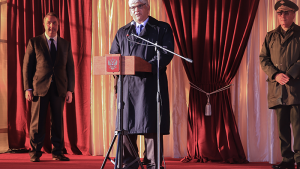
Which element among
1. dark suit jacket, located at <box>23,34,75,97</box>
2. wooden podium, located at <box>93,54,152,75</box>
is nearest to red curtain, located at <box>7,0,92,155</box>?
dark suit jacket, located at <box>23,34,75,97</box>

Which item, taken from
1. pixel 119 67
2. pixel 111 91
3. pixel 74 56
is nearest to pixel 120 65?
pixel 119 67

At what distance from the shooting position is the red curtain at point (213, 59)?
373cm

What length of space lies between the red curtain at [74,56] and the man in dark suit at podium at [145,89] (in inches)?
63.3

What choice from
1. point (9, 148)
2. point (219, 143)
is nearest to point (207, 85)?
point (219, 143)

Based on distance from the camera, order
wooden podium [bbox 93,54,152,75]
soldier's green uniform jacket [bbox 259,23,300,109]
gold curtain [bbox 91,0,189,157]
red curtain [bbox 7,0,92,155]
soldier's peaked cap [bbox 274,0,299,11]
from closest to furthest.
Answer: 1. wooden podium [bbox 93,54,152,75]
2. soldier's green uniform jacket [bbox 259,23,300,109]
3. soldier's peaked cap [bbox 274,0,299,11]
4. gold curtain [bbox 91,0,189,157]
5. red curtain [bbox 7,0,92,155]

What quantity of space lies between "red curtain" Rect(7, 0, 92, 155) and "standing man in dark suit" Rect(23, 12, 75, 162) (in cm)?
51

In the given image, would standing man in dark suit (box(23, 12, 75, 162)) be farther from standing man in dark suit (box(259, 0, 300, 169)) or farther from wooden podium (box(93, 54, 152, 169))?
standing man in dark suit (box(259, 0, 300, 169))

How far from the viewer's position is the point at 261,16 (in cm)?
386

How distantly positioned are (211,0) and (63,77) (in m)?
2.15

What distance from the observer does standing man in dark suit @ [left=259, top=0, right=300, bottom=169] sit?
10.4 ft

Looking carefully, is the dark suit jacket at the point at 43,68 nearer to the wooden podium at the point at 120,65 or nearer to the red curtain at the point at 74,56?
the red curtain at the point at 74,56

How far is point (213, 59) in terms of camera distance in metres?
3.86

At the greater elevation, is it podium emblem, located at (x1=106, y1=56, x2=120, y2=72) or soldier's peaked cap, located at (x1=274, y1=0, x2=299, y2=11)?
soldier's peaked cap, located at (x1=274, y1=0, x2=299, y2=11)

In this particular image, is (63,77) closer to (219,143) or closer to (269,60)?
(219,143)
